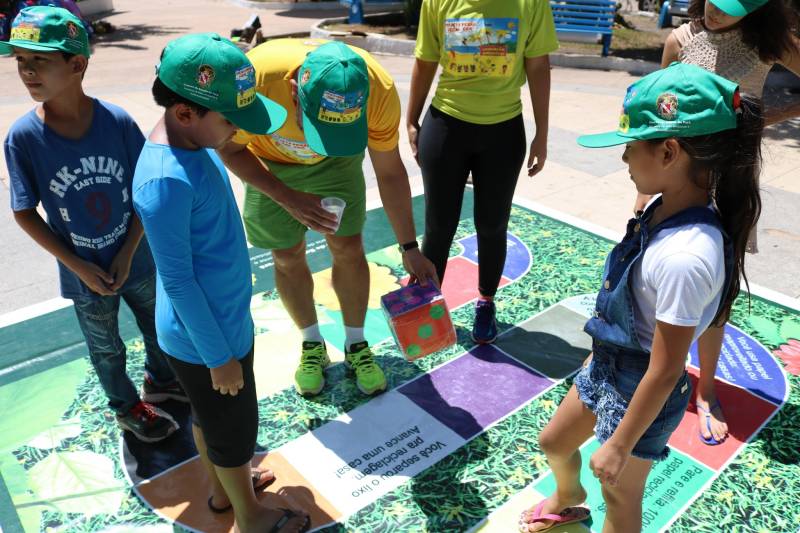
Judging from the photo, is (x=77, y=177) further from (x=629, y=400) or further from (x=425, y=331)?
(x=629, y=400)

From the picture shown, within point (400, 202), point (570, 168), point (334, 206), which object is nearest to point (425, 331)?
point (400, 202)

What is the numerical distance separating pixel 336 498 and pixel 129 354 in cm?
142

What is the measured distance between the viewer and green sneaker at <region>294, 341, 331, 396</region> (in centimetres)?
298

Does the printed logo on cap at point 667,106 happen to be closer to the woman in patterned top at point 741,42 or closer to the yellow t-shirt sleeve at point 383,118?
the woman in patterned top at point 741,42

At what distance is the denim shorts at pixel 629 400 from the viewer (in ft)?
5.65

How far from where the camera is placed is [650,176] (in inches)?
62.7

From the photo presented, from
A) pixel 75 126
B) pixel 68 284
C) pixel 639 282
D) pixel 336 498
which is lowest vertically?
pixel 336 498

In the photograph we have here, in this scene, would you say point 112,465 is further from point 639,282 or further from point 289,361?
point 639,282

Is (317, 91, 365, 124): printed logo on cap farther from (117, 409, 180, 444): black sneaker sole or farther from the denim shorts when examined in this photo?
(117, 409, 180, 444): black sneaker sole

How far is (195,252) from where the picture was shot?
1757 mm

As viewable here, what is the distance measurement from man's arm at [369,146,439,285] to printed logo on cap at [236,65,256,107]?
87 centimetres

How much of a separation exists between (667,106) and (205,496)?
6.84ft

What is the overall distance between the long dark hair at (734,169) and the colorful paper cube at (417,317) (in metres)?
1.25

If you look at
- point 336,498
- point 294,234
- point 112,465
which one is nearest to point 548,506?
point 336,498
